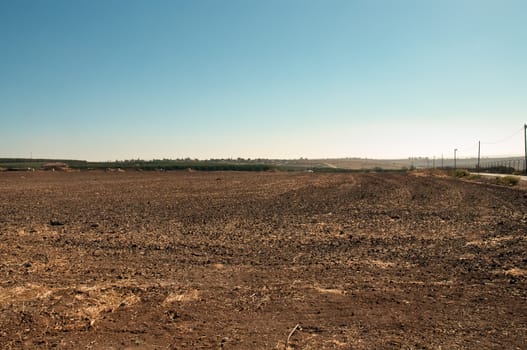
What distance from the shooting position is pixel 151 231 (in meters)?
12.4

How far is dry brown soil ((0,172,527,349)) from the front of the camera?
4.96 metres

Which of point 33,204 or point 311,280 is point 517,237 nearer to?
point 311,280

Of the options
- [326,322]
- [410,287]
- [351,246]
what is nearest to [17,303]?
[326,322]

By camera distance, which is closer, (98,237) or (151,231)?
(98,237)

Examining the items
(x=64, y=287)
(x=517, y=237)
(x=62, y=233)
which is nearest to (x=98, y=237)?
(x=62, y=233)

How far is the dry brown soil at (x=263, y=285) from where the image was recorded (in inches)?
195

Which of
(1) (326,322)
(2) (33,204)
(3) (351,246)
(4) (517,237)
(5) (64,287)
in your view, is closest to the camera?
(1) (326,322)

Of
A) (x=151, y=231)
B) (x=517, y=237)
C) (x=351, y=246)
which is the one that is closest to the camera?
(x=351, y=246)

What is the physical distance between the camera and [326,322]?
17.6 feet

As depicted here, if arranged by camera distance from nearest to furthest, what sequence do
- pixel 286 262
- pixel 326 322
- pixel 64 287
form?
1. pixel 326 322
2. pixel 64 287
3. pixel 286 262

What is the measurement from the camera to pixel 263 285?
22.9 ft

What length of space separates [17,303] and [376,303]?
5433mm

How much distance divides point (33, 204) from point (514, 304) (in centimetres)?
2068

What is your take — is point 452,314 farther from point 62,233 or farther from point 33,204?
point 33,204
